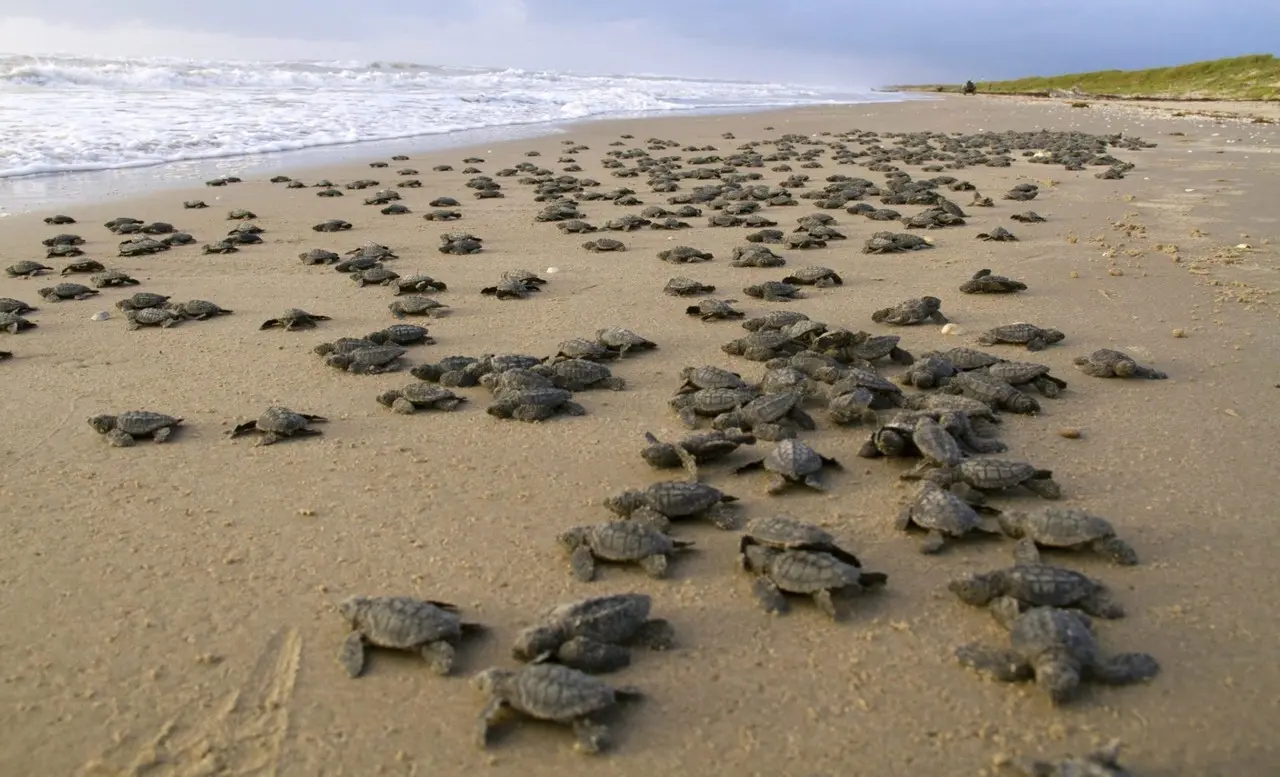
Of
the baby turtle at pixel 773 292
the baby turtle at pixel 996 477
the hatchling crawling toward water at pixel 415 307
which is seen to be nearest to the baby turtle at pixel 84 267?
the hatchling crawling toward water at pixel 415 307

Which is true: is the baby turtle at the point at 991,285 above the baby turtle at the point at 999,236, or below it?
below

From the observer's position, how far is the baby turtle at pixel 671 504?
3.59 meters

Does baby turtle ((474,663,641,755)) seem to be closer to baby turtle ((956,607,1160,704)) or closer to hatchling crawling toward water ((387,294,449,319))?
baby turtle ((956,607,1160,704))

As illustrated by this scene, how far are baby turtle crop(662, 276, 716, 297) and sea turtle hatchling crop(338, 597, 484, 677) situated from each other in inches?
178

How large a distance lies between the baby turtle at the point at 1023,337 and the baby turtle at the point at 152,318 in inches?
230

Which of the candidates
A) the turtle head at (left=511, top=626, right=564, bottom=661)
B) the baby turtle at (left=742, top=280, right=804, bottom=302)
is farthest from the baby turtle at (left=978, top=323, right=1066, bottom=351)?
the turtle head at (left=511, top=626, right=564, bottom=661)

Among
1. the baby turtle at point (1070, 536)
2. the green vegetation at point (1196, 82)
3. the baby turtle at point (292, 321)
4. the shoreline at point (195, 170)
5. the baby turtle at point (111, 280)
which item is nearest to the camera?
the baby turtle at point (1070, 536)

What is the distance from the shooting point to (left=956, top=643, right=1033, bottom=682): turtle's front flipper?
2646 mm

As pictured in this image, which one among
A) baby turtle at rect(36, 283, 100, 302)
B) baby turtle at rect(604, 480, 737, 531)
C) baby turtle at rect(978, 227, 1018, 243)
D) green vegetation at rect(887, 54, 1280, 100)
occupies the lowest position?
baby turtle at rect(36, 283, 100, 302)

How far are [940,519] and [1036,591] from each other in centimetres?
53

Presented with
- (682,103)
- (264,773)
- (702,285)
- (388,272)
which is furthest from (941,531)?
(682,103)

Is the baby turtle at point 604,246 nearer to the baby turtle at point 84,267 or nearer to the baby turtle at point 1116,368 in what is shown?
the baby turtle at point 84,267

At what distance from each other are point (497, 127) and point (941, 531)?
21792mm

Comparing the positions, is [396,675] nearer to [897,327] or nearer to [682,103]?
[897,327]
